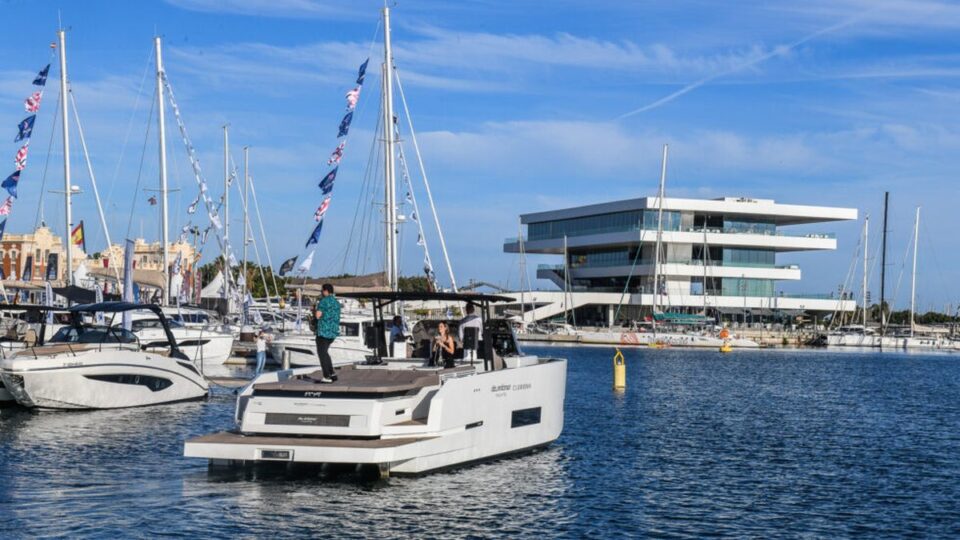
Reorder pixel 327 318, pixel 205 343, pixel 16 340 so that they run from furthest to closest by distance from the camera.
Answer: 1. pixel 205 343
2. pixel 16 340
3. pixel 327 318

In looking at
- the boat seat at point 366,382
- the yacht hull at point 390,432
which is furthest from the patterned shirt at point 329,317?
the yacht hull at point 390,432

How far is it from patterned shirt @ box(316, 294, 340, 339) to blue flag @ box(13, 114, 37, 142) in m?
32.7

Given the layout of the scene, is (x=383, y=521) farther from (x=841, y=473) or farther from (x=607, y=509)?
(x=841, y=473)

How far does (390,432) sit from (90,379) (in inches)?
533

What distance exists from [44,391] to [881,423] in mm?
22403

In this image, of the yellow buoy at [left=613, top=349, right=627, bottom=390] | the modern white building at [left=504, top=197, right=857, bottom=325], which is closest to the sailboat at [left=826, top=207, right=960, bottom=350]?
the modern white building at [left=504, top=197, right=857, bottom=325]

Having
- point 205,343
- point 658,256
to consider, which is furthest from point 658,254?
point 205,343

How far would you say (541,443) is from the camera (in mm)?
22734

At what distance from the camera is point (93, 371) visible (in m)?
28.8


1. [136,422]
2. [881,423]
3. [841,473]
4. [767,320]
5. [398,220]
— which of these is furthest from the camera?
[767,320]

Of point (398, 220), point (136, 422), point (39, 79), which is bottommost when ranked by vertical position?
point (136, 422)

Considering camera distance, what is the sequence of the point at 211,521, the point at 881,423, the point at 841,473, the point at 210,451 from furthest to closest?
the point at 881,423 < the point at 841,473 < the point at 210,451 < the point at 211,521

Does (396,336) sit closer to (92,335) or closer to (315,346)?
(92,335)

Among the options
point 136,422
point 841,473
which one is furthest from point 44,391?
point 841,473
